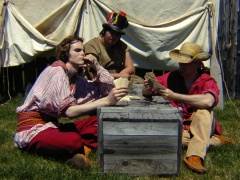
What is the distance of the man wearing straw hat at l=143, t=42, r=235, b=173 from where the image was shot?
4430 mm

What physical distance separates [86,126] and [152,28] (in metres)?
2.94

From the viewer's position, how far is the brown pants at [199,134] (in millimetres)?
4375

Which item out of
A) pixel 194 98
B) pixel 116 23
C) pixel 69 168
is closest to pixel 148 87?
pixel 194 98

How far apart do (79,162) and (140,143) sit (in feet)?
1.91

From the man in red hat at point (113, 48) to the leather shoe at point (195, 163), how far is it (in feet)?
6.59

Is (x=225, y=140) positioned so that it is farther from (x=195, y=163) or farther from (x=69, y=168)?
(x=69, y=168)

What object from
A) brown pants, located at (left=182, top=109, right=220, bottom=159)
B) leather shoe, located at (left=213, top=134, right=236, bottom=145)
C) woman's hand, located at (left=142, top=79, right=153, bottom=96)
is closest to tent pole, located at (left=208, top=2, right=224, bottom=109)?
leather shoe, located at (left=213, top=134, right=236, bottom=145)

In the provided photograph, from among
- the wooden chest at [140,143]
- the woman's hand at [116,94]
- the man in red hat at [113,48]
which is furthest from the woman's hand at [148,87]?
the man in red hat at [113,48]

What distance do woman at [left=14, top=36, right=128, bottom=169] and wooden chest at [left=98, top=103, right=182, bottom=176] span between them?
291 mm

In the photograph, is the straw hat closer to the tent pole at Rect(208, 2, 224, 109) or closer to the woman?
the woman

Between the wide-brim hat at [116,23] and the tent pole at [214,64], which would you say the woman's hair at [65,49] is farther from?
the tent pole at [214,64]

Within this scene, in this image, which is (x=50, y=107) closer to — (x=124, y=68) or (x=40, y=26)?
(x=124, y=68)

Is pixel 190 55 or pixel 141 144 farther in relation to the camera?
pixel 190 55

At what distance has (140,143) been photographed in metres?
3.89
